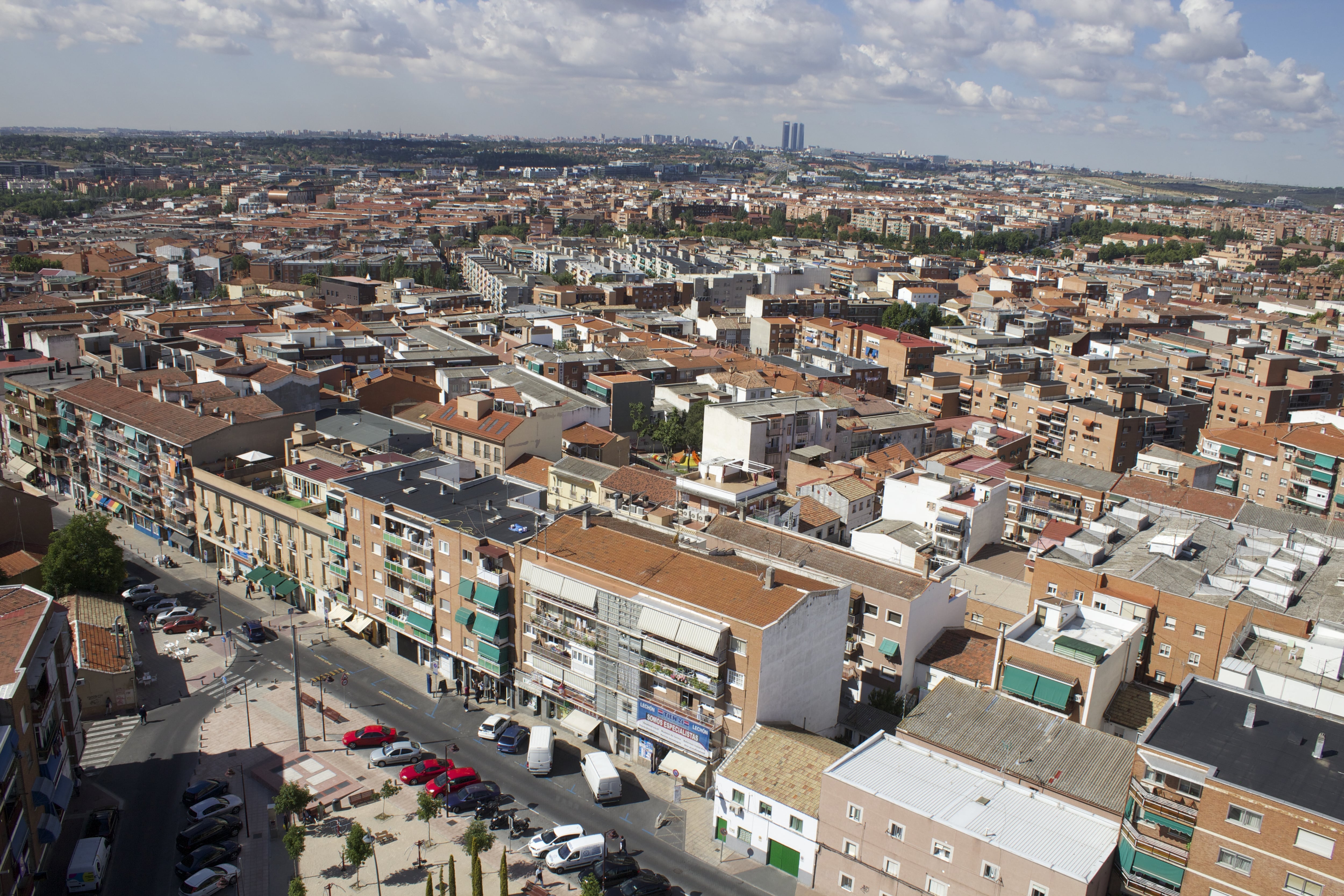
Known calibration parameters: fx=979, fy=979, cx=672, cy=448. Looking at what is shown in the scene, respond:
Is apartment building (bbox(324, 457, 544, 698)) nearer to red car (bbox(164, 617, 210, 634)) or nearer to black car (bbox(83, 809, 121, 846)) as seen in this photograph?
red car (bbox(164, 617, 210, 634))

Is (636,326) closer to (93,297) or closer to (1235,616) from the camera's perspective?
(93,297)

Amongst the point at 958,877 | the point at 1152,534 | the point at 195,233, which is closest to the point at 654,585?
the point at 958,877

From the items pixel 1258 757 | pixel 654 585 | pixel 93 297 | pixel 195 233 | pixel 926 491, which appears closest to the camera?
pixel 1258 757

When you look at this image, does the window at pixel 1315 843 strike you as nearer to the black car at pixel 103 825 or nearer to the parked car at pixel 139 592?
the black car at pixel 103 825

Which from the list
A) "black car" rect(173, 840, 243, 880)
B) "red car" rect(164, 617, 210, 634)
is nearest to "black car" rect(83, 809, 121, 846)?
"black car" rect(173, 840, 243, 880)

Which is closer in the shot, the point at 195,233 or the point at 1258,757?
the point at 1258,757
